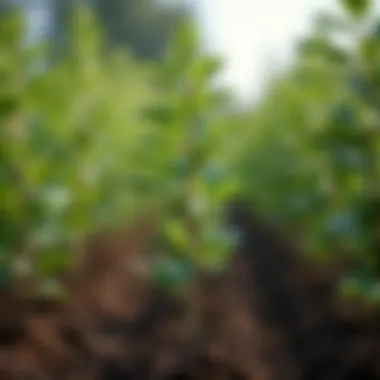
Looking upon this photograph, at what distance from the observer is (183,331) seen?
63.4 inches

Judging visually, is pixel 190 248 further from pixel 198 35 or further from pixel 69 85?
pixel 69 85

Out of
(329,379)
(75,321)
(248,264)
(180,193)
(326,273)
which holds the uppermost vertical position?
(248,264)

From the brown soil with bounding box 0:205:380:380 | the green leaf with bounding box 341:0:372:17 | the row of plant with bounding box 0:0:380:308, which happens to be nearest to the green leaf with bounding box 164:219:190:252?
the row of plant with bounding box 0:0:380:308

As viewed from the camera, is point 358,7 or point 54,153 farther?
point 54,153

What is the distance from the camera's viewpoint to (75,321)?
5.30 feet

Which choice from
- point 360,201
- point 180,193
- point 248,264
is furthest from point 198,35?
point 248,264

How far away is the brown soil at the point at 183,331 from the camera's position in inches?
57.0

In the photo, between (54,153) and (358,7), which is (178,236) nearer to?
(54,153)

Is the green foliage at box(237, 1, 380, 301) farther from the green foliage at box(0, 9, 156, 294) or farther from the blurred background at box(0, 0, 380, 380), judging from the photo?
the green foliage at box(0, 9, 156, 294)

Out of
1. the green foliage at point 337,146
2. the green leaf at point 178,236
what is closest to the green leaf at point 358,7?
the green foliage at point 337,146

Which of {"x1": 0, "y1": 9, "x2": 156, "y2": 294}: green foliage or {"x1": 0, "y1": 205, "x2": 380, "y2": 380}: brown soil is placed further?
{"x1": 0, "y1": 9, "x2": 156, "y2": 294}: green foliage

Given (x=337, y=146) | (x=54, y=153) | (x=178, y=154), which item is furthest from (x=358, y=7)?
(x=54, y=153)

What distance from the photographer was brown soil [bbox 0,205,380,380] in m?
1.45

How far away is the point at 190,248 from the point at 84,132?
0.37 meters
